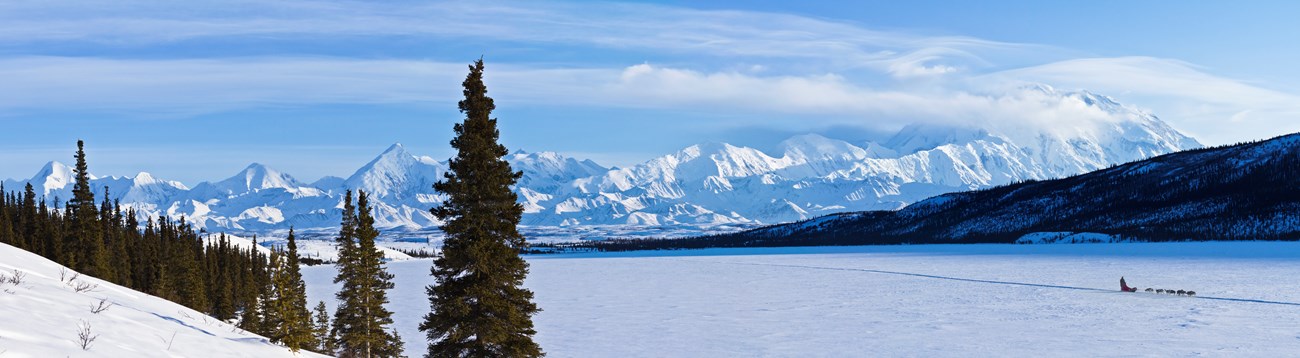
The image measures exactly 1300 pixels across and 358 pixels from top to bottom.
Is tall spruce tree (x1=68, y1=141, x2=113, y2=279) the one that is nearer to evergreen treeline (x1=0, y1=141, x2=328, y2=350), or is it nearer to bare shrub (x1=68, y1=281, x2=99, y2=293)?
evergreen treeline (x1=0, y1=141, x2=328, y2=350)

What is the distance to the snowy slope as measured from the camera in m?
12.9

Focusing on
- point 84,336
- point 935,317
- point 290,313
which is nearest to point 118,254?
point 290,313

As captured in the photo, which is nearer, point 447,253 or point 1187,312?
point 447,253

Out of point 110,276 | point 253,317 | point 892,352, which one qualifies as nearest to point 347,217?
point 253,317

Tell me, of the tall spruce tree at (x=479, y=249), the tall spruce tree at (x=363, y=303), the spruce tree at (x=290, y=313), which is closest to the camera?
the spruce tree at (x=290, y=313)

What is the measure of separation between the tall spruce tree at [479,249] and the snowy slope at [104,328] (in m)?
5.04

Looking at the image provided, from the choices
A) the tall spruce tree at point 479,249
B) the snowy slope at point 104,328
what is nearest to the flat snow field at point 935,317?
the tall spruce tree at point 479,249

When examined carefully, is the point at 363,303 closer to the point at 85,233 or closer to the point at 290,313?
the point at 290,313

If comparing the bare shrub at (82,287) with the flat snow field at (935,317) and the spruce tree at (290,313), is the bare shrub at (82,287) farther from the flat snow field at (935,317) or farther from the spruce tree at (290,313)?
the flat snow field at (935,317)

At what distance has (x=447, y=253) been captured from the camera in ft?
82.7

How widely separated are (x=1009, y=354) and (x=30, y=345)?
113 feet

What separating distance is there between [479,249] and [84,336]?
38.4 feet

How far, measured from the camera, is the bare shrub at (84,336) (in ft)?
43.2

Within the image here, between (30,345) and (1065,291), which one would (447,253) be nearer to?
(30,345)
